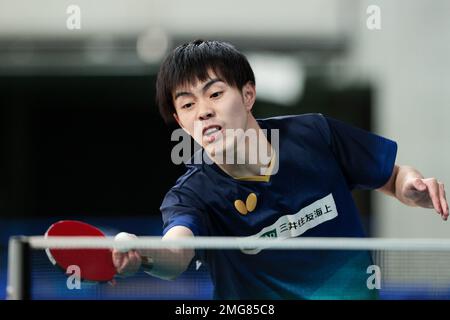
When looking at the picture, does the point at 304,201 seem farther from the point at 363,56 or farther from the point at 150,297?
the point at 363,56

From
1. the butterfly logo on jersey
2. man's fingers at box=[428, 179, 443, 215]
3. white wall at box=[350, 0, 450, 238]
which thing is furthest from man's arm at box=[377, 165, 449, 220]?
white wall at box=[350, 0, 450, 238]

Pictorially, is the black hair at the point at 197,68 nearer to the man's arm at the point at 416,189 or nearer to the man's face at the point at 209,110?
the man's face at the point at 209,110

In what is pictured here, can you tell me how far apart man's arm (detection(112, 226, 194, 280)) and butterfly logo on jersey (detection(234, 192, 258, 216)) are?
19cm

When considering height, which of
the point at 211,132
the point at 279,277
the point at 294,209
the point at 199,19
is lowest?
the point at 279,277

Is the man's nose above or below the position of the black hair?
below

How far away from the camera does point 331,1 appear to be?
4812 millimetres

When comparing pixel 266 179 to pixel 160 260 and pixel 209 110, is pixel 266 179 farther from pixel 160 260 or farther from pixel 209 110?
pixel 160 260

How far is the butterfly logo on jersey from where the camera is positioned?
8.61ft

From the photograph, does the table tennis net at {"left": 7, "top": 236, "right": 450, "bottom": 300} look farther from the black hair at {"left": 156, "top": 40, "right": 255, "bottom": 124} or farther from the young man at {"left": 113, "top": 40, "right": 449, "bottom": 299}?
the black hair at {"left": 156, "top": 40, "right": 255, "bottom": 124}

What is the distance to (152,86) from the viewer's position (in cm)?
586

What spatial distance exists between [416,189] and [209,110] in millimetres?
665

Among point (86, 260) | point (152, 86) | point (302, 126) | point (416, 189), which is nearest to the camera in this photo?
point (86, 260)

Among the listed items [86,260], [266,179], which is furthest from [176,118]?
[86,260]
